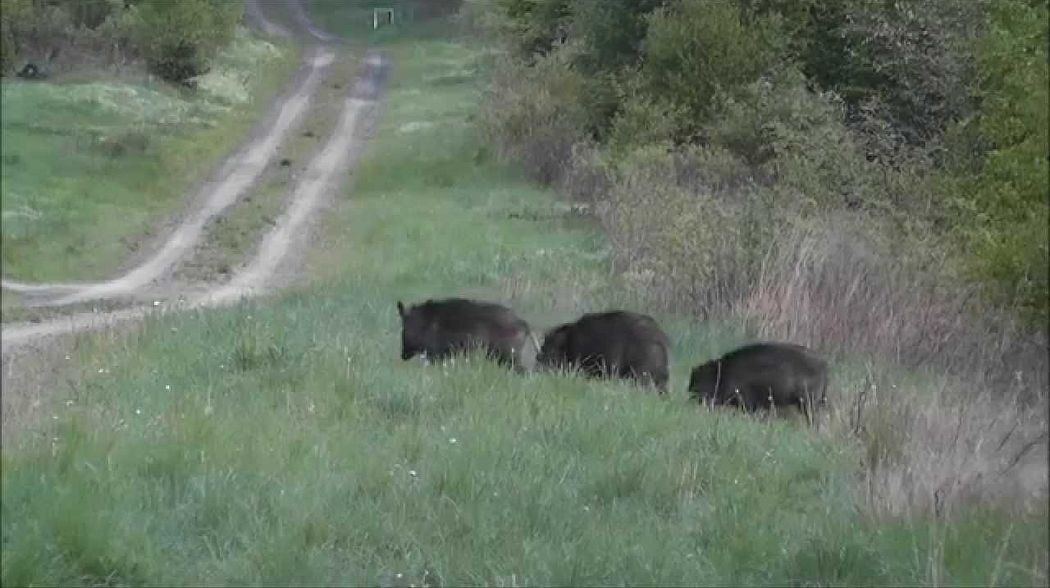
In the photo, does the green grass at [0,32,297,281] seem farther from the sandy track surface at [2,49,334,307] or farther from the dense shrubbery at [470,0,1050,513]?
the dense shrubbery at [470,0,1050,513]

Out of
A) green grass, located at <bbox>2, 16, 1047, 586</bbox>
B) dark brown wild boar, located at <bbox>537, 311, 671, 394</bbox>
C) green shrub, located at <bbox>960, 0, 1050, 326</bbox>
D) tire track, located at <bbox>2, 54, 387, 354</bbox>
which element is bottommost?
tire track, located at <bbox>2, 54, 387, 354</bbox>

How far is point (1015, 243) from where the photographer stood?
9992 millimetres

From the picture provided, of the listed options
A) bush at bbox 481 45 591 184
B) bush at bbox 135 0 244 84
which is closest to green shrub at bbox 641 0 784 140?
bush at bbox 481 45 591 184

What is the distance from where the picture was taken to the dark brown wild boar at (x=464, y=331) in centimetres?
1261

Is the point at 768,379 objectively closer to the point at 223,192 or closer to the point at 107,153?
the point at 107,153

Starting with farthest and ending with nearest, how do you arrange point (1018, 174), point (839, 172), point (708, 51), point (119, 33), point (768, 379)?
1. point (708, 51)
2. point (839, 172)
3. point (119, 33)
4. point (768, 379)
5. point (1018, 174)

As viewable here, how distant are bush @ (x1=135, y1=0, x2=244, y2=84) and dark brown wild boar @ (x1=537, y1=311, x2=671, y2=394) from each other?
201 inches

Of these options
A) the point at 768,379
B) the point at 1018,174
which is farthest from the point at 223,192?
the point at 1018,174

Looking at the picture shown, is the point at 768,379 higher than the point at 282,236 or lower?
higher

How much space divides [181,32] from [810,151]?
9.68m

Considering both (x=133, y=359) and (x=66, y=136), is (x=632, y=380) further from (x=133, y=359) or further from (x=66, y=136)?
(x=66, y=136)

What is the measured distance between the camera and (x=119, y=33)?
13.0 m

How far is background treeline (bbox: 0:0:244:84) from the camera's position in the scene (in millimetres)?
6480

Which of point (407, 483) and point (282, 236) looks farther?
point (282, 236)
